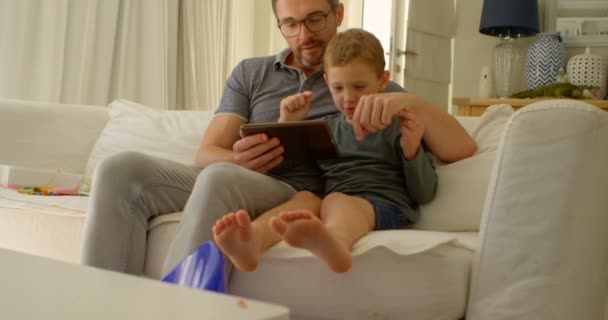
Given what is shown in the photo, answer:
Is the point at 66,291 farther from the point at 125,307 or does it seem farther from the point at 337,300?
the point at 337,300

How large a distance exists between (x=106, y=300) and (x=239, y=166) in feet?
3.03

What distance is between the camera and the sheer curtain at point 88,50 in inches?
132

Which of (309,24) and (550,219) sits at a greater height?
(309,24)

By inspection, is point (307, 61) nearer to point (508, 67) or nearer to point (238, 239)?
Answer: point (238, 239)

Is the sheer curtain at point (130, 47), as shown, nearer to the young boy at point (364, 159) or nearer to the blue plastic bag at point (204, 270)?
the young boy at point (364, 159)

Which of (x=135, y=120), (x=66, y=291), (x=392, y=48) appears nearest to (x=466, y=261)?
(x=66, y=291)

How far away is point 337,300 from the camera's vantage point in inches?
51.9

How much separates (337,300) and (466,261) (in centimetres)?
25

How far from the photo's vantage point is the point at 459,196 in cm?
162

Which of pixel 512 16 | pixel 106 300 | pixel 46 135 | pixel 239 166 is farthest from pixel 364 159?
pixel 512 16

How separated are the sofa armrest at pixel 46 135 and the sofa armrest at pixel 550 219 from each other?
66.3 inches

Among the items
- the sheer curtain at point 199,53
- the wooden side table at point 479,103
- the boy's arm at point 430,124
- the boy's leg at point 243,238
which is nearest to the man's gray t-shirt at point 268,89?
the boy's arm at point 430,124

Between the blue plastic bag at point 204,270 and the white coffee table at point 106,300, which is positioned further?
the blue plastic bag at point 204,270

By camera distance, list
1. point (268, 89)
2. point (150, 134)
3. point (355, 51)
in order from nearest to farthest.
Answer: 1. point (355, 51)
2. point (268, 89)
3. point (150, 134)
